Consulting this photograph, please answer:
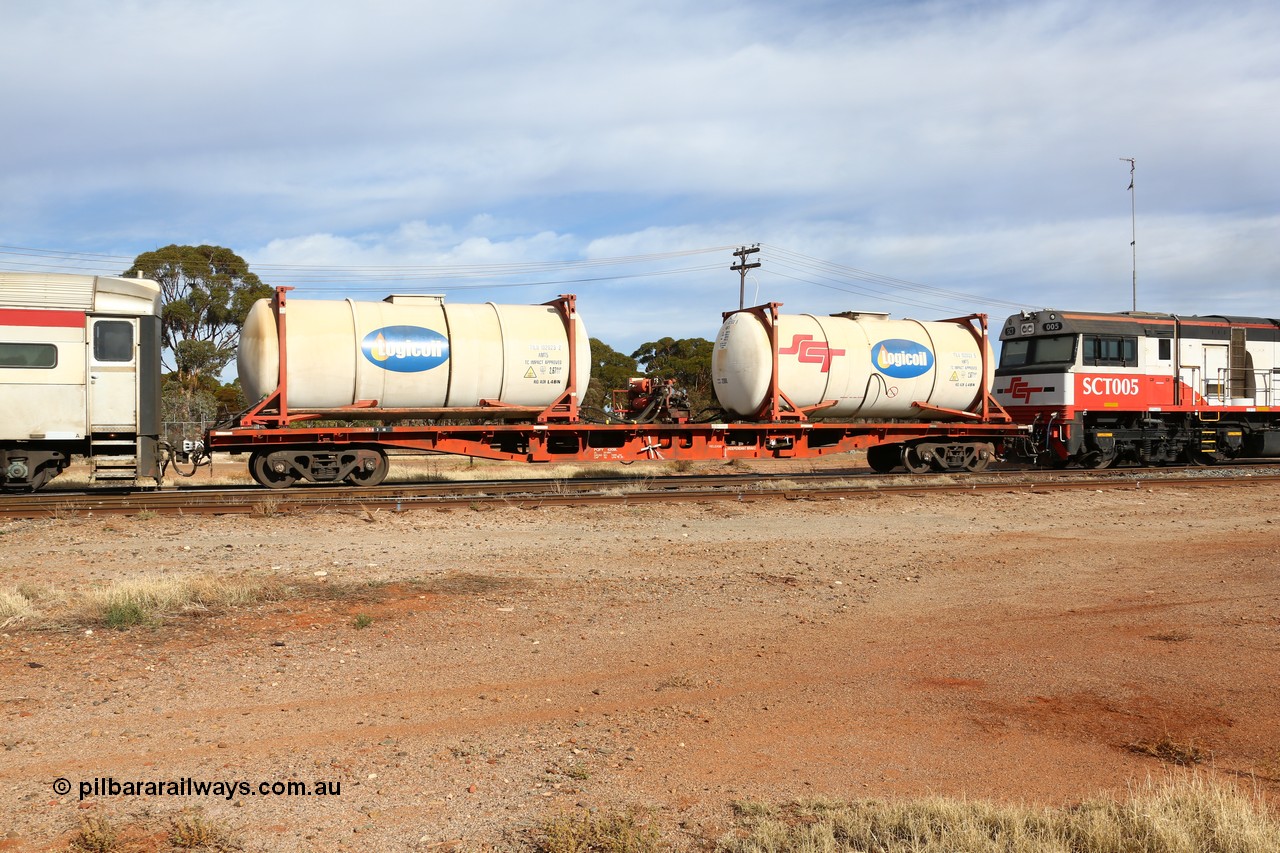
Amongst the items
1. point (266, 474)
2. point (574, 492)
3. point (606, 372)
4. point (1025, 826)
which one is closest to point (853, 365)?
point (574, 492)

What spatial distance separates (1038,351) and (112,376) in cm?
1998

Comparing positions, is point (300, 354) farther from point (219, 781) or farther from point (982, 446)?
point (982, 446)

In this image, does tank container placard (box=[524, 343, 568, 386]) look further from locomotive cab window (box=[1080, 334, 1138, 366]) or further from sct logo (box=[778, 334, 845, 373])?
locomotive cab window (box=[1080, 334, 1138, 366])

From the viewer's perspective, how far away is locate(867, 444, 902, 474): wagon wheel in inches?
860

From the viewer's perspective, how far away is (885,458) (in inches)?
875

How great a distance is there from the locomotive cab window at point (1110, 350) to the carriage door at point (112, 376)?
20181 mm

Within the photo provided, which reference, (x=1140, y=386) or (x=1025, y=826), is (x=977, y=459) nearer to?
(x=1140, y=386)

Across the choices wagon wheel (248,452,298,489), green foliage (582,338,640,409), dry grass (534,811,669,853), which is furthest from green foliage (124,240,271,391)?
dry grass (534,811,669,853)

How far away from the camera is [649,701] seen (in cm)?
579

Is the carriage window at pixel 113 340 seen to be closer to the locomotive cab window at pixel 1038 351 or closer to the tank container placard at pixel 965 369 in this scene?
the tank container placard at pixel 965 369

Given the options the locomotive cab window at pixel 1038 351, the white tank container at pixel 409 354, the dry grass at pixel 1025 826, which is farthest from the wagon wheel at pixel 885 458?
the dry grass at pixel 1025 826

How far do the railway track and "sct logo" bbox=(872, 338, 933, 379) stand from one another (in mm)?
2251

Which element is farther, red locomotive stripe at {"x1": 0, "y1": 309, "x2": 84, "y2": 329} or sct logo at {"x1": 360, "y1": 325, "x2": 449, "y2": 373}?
sct logo at {"x1": 360, "y1": 325, "x2": 449, "y2": 373}

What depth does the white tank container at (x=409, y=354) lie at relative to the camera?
52.3 feet
